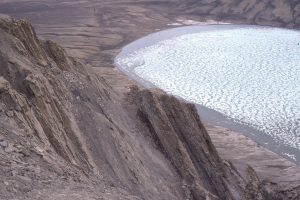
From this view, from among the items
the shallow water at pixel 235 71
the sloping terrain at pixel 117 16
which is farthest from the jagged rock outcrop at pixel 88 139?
the sloping terrain at pixel 117 16

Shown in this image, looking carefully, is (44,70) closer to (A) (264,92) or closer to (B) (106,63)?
(A) (264,92)

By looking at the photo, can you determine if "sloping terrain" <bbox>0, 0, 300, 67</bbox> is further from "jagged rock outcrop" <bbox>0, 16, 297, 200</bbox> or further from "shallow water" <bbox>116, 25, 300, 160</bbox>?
"jagged rock outcrop" <bbox>0, 16, 297, 200</bbox>

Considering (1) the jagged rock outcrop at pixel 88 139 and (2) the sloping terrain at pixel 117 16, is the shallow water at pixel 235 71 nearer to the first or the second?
(2) the sloping terrain at pixel 117 16

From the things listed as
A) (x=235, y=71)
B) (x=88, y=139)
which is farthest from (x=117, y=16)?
(x=88, y=139)

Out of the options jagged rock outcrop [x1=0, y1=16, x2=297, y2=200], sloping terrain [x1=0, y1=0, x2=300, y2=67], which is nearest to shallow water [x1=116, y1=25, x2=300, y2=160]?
sloping terrain [x1=0, y1=0, x2=300, y2=67]

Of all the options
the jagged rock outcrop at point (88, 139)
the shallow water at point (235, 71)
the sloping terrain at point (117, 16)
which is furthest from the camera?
the sloping terrain at point (117, 16)

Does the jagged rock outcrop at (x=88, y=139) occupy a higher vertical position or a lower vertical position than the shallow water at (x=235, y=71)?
higher
